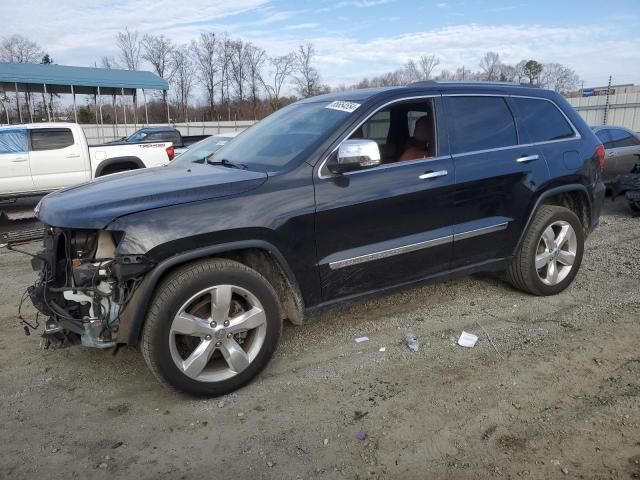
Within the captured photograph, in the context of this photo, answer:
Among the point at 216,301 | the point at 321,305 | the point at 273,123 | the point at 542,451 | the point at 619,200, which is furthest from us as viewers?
the point at 619,200

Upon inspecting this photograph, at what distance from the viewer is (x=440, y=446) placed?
8.96ft

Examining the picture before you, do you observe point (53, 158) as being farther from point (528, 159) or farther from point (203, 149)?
→ point (528, 159)

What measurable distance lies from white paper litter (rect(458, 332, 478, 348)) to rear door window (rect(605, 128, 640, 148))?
843cm

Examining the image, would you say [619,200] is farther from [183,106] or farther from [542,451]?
[183,106]

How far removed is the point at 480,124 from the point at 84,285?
322cm

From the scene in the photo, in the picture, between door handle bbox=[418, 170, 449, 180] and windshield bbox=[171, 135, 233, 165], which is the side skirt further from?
windshield bbox=[171, 135, 233, 165]

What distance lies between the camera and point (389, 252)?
3.70m

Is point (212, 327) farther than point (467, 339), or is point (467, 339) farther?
point (467, 339)

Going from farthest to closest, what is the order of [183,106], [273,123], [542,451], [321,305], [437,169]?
1. [183,106]
2. [273,123]
3. [437,169]
4. [321,305]
5. [542,451]

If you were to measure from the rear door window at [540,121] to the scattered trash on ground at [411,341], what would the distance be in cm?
196

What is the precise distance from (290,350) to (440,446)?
4.87 ft

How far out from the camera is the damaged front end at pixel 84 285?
296cm

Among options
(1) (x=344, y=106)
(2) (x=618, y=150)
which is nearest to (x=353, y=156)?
(1) (x=344, y=106)

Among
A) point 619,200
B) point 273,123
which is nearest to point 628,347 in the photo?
point 273,123
